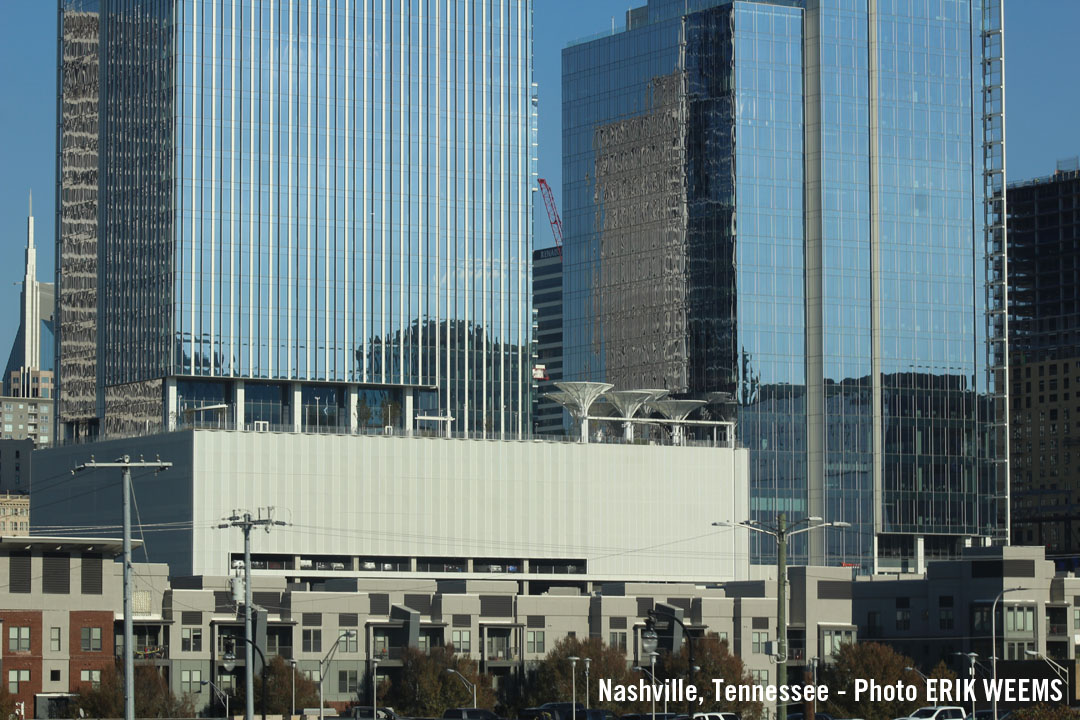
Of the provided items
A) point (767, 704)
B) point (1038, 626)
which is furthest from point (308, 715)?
point (1038, 626)

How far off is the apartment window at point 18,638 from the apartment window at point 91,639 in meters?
4.84

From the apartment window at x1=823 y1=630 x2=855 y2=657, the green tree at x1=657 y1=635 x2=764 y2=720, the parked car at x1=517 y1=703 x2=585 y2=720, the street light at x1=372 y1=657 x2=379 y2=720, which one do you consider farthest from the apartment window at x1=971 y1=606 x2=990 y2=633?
Result: the street light at x1=372 y1=657 x2=379 y2=720

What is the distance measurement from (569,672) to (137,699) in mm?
37937

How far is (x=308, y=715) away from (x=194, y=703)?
21.8 meters

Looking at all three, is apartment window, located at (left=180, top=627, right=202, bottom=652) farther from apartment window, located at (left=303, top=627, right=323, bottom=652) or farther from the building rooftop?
the building rooftop

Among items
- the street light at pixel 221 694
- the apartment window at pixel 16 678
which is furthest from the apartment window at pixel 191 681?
the apartment window at pixel 16 678

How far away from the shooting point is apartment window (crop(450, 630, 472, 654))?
18812cm

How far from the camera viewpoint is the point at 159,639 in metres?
179

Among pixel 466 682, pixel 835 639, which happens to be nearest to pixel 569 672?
pixel 466 682

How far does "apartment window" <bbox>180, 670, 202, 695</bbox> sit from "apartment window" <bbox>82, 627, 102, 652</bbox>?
556 inches

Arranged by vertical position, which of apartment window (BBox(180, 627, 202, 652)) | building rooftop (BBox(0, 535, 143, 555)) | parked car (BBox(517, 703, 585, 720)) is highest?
building rooftop (BBox(0, 535, 143, 555))

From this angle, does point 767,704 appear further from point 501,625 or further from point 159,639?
point 159,639

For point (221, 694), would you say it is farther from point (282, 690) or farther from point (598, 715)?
point (598, 715)

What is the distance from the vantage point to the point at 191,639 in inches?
7116
